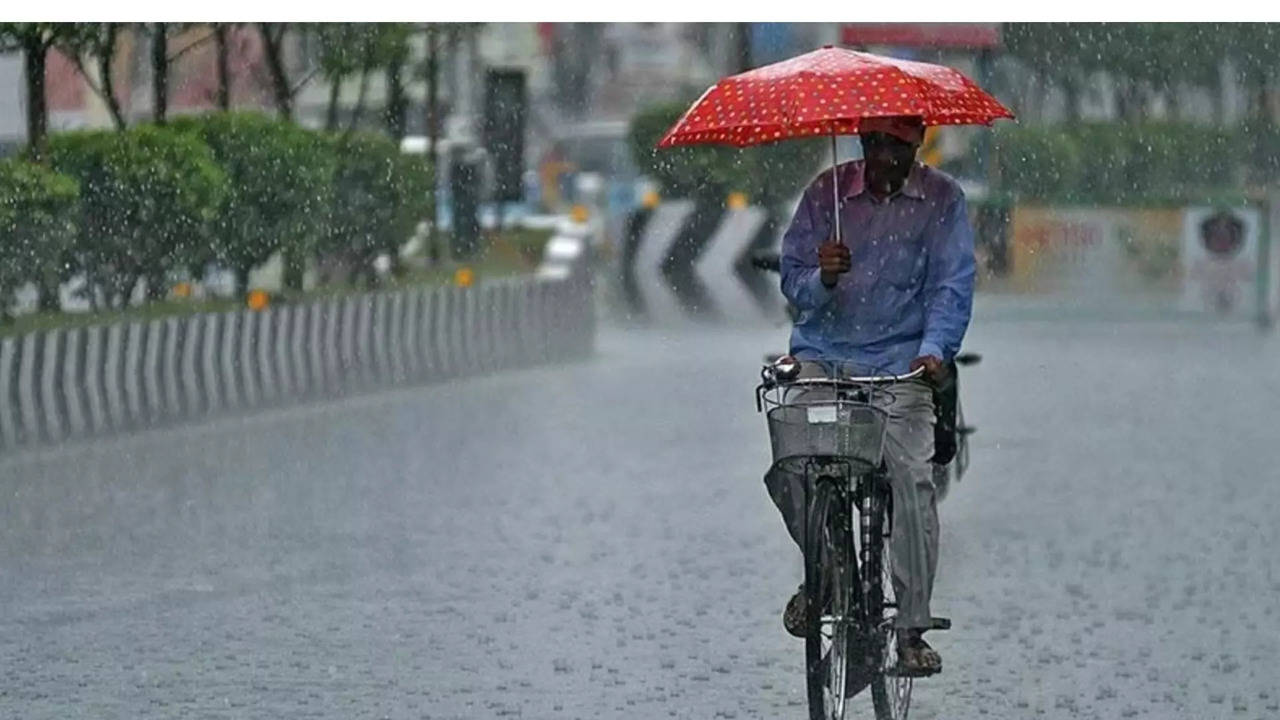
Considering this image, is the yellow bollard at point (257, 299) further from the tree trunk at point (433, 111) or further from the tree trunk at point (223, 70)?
the tree trunk at point (223, 70)

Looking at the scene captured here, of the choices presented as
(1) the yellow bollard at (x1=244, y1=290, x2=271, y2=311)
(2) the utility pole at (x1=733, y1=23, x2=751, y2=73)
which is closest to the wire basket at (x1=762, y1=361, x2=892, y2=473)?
(2) the utility pole at (x1=733, y1=23, x2=751, y2=73)

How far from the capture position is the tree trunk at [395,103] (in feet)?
42.4

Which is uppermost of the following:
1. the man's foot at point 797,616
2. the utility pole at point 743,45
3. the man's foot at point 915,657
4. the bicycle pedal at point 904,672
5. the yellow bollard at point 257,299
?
the utility pole at point 743,45

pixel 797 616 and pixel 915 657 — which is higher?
pixel 797 616

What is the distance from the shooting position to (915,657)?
732 cm

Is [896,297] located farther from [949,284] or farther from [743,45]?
[743,45]

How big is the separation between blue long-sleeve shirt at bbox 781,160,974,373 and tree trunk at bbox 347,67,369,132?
556 cm

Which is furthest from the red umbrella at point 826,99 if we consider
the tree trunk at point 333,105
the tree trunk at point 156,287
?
the tree trunk at point 156,287

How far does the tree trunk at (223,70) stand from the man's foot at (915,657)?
18.8 feet

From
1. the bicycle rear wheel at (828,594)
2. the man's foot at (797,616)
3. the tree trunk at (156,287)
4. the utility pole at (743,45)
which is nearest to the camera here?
the bicycle rear wheel at (828,594)

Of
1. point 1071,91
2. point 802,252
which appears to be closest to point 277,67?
point 1071,91

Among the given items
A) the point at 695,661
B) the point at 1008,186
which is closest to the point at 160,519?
the point at 695,661

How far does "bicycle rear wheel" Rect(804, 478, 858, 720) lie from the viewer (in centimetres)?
715

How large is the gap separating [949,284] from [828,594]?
77 cm
